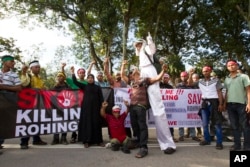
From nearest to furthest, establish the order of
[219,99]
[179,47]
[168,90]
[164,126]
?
[164,126]
[219,99]
[168,90]
[179,47]

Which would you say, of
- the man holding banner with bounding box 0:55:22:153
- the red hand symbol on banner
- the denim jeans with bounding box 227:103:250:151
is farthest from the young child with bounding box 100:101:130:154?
the denim jeans with bounding box 227:103:250:151

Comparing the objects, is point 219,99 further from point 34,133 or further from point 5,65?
point 5,65

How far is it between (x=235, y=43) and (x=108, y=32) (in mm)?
9721

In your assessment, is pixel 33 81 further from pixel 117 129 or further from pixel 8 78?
pixel 117 129

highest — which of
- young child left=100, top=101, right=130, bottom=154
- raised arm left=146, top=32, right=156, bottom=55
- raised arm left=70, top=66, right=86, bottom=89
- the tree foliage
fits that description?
the tree foliage

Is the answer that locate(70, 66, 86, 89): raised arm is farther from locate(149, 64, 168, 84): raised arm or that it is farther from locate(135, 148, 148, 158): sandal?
locate(135, 148, 148, 158): sandal

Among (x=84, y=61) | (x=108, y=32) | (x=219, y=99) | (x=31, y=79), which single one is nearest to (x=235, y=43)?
(x=108, y=32)

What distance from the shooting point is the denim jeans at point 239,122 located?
22.0 feet

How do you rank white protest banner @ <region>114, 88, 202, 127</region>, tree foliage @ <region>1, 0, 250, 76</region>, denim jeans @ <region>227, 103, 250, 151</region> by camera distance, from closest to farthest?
denim jeans @ <region>227, 103, 250, 151</region>, white protest banner @ <region>114, 88, 202, 127</region>, tree foliage @ <region>1, 0, 250, 76</region>

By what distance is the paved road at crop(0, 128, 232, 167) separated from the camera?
604 cm

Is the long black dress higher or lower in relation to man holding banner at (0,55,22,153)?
lower

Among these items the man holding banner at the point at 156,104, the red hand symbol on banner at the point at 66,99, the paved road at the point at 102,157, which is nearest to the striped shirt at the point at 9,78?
the red hand symbol on banner at the point at 66,99

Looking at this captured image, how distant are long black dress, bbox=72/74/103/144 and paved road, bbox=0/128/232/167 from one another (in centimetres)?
25

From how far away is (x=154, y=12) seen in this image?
23797 mm
